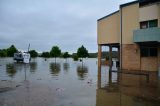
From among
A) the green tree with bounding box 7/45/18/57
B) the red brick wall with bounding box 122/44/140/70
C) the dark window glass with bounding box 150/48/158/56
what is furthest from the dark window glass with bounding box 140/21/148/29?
the green tree with bounding box 7/45/18/57

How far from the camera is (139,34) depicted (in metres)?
30.5

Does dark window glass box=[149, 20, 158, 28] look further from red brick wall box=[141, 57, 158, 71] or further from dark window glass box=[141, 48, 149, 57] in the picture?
red brick wall box=[141, 57, 158, 71]

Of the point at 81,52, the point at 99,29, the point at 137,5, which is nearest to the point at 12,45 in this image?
the point at 81,52

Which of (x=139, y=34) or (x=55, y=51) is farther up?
(x=55, y=51)

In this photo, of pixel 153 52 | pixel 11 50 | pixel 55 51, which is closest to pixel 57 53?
pixel 55 51

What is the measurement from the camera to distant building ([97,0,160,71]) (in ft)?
99.0

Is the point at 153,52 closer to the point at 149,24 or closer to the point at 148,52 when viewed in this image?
the point at 148,52

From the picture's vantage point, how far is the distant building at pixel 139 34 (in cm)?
3017

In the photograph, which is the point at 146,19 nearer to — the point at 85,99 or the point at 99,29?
the point at 99,29

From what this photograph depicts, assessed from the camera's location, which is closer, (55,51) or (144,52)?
(144,52)

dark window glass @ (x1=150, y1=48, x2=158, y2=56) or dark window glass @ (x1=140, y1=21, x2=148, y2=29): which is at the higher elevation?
dark window glass @ (x1=140, y1=21, x2=148, y2=29)

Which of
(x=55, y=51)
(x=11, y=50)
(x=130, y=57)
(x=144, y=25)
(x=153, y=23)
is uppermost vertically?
(x=11, y=50)

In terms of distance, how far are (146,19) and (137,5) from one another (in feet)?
8.30

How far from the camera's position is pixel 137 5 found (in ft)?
107
